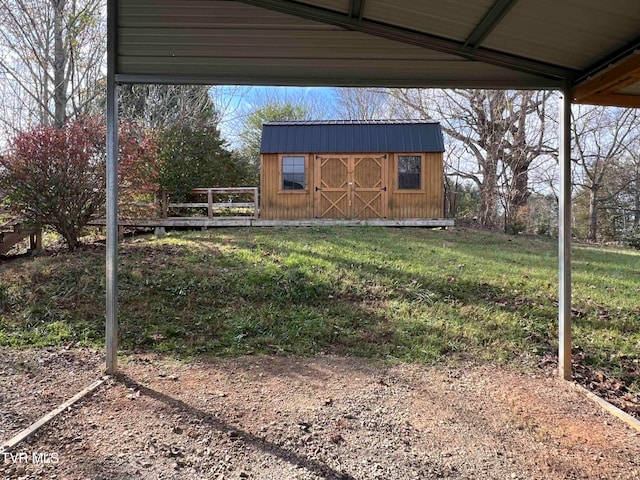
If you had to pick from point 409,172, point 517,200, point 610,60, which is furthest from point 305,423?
point 517,200

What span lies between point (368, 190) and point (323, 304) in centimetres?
777

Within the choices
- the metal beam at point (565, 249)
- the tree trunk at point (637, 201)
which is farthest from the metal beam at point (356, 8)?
the tree trunk at point (637, 201)

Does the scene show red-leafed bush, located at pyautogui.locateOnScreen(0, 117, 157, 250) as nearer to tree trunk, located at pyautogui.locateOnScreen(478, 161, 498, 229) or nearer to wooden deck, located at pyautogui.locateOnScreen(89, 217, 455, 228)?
wooden deck, located at pyautogui.locateOnScreen(89, 217, 455, 228)

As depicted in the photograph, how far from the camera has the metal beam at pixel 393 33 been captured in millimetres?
3216

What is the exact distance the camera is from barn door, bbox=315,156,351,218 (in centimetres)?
1286

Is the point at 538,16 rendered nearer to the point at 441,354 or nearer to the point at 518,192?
the point at 441,354

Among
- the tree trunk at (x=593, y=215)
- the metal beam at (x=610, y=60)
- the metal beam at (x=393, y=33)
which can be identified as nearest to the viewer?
the metal beam at (x=610, y=60)

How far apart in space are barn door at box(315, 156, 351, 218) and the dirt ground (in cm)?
900

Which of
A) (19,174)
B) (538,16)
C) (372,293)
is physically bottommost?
(372,293)

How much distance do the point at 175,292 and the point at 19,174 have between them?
11.4ft

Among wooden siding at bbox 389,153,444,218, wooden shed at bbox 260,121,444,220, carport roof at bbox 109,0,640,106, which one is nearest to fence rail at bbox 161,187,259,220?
wooden shed at bbox 260,121,444,220

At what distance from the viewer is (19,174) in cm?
666

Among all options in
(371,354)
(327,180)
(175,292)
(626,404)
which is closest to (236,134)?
(327,180)

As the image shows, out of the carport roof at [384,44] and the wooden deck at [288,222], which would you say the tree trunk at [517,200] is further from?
the carport roof at [384,44]
